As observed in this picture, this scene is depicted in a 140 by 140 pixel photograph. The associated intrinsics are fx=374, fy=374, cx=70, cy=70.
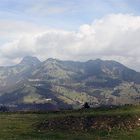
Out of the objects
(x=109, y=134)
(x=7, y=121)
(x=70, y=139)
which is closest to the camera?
(x=70, y=139)

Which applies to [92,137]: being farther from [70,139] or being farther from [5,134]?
[5,134]

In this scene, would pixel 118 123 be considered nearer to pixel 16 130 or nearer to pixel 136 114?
pixel 136 114

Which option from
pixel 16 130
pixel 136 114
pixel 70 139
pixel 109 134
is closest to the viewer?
pixel 70 139

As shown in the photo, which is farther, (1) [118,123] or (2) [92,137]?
(1) [118,123]

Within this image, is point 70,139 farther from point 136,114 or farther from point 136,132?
point 136,114

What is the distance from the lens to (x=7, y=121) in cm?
8100

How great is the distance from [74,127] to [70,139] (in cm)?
1087

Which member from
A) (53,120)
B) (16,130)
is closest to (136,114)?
(53,120)

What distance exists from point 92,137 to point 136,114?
51.4 feet

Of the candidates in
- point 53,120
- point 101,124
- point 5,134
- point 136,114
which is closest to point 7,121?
point 53,120

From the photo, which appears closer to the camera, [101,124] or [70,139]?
[70,139]

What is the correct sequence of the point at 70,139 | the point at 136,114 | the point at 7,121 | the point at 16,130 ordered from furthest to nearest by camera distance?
the point at 7,121 < the point at 136,114 < the point at 16,130 < the point at 70,139

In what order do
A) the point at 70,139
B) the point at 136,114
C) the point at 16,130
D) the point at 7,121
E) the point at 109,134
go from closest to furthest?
the point at 70,139
the point at 109,134
the point at 16,130
the point at 136,114
the point at 7,121

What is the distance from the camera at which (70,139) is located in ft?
194
